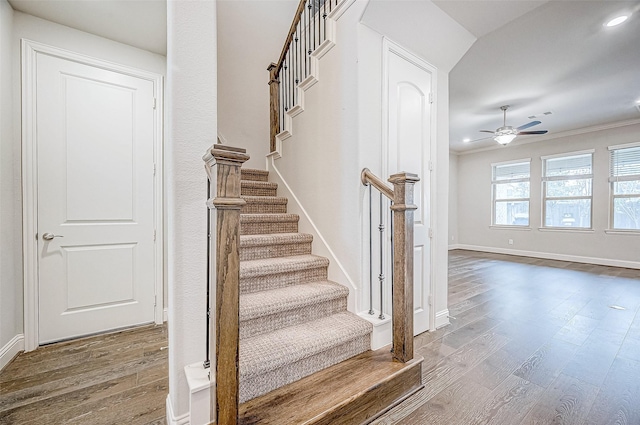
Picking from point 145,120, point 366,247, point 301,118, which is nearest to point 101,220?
point 145,120

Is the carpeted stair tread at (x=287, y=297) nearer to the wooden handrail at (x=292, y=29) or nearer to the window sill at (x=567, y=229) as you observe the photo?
the wooden handrail at (x=292, y=29)

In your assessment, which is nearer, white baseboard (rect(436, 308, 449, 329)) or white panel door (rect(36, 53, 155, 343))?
white panel door (rect(36, 53, 155, 343))

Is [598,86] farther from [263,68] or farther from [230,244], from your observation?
[230,244]

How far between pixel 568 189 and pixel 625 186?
85 cm

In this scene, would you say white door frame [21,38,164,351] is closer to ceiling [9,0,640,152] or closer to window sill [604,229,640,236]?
ceiling [9,0,640,152]

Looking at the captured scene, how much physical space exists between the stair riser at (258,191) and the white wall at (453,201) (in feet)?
20.4

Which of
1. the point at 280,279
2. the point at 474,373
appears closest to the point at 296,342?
the point at 280,279

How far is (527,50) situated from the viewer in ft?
9.98

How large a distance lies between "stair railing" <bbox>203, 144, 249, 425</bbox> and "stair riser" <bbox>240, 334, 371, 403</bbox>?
25 cm

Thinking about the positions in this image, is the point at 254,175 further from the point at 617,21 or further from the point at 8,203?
the point at 617,21

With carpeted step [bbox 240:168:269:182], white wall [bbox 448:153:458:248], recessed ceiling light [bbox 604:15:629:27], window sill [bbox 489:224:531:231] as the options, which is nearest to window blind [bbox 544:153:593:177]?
window sill [bbox 489:224:531:231]

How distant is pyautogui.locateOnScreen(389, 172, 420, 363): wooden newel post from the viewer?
1670 millimetres

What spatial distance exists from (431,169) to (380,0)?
1.38 meters

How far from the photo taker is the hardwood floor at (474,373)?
1484 millimetres
